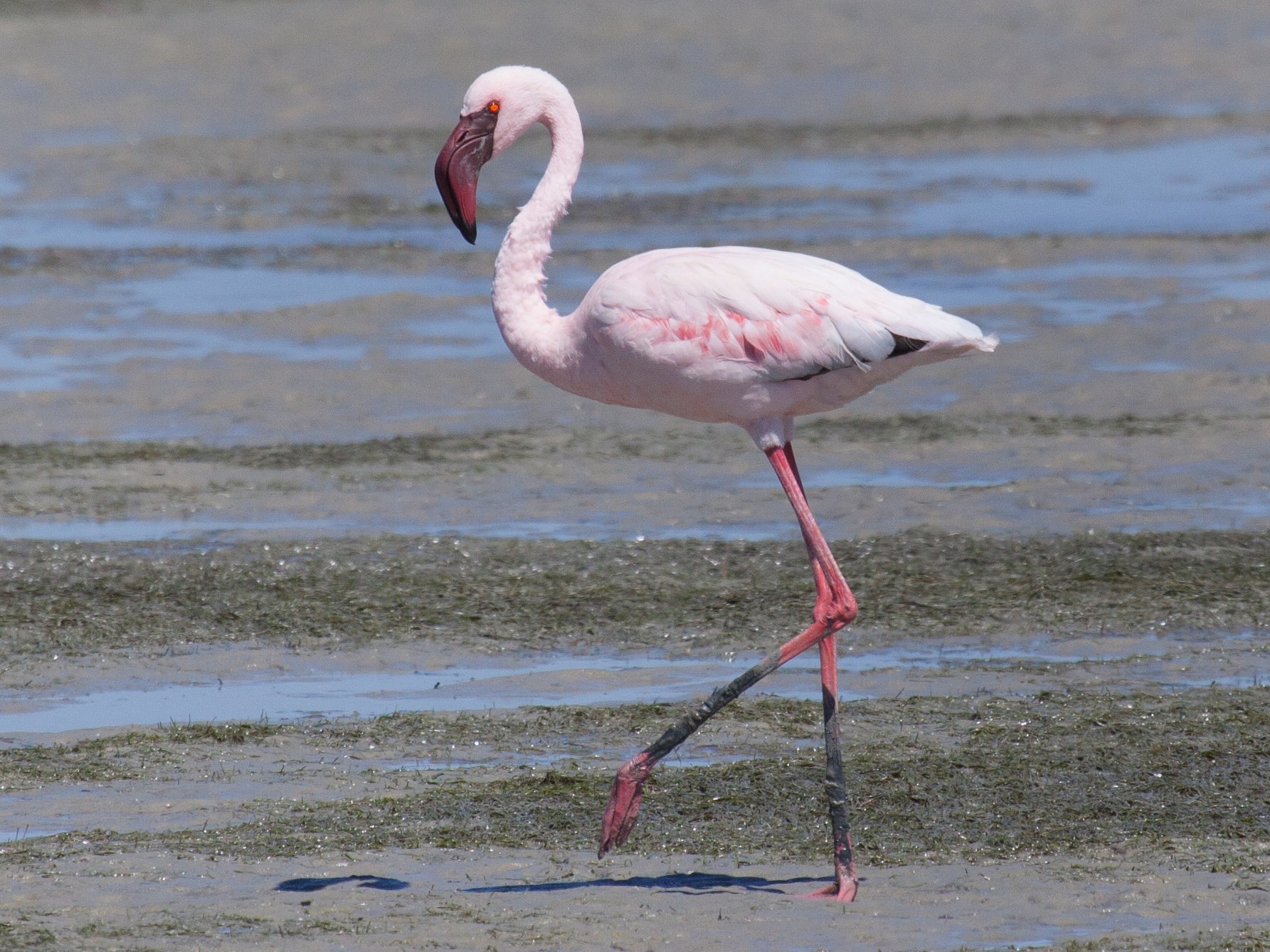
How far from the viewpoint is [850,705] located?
678 cm

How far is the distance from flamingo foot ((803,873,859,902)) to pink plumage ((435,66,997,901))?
26 cm

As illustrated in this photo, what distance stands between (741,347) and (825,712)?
993 millimetres

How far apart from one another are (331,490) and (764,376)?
13.8 feet

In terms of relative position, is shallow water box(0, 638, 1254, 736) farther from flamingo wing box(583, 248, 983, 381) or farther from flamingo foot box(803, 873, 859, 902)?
flamingo foot box(803, 873, 859, 902)

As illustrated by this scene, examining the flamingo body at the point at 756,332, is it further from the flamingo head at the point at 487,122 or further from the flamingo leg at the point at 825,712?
the flamingo head at the point at 487,122

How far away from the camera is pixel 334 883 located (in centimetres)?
533

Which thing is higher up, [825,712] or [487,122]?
[487,122]

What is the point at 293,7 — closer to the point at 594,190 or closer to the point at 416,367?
the point at 594,190

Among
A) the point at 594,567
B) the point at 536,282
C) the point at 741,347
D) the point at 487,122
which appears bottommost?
the point at 594,567

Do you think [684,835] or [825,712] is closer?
[825,712]

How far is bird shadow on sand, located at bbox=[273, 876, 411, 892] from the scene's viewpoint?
5297mm

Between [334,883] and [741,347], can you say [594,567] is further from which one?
[334,883]

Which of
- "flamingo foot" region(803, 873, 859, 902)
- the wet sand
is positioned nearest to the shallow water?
the wet sand

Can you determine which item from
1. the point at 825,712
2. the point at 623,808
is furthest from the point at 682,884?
the point at 825,712
